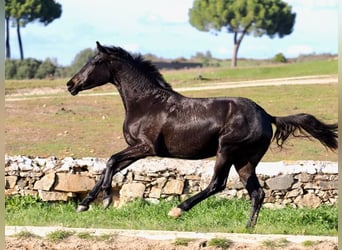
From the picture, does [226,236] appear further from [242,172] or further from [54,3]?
[54,3]

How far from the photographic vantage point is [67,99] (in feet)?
76.4

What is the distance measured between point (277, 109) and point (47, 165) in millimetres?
10527

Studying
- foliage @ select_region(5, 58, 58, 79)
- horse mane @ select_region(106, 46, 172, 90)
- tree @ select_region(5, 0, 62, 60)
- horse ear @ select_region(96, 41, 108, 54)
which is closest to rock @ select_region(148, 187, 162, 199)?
horse mane @ select_region(106, 46, 172, 90)

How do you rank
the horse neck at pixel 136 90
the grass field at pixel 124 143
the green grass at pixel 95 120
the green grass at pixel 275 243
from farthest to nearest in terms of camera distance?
1. the green grass at pixel 95 120
2. the grass field at pixel 124 143
3. the horse neck at pixel 136 90
4. the green grass at pixel 275 243

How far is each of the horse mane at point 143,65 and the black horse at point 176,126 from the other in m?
0.01

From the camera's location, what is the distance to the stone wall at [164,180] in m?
11.1

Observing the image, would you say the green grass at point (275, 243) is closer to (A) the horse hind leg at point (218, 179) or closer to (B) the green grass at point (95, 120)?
(A) the horse hind leg at point (218, 179)

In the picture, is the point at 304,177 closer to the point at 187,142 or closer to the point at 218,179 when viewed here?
the point at 218,179

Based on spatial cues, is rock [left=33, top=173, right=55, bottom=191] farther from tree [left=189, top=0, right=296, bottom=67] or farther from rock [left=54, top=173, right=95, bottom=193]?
tree [left=189, top=0, right=296, bottom=67]

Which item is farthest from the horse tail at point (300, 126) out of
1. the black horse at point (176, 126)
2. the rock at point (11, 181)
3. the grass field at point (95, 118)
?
the grass field at point (95, 118)

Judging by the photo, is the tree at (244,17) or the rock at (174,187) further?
Result: the tree at (244,17)

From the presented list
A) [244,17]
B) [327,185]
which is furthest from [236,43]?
[327,185]

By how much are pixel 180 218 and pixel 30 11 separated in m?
42.4

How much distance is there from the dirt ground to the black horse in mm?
425
